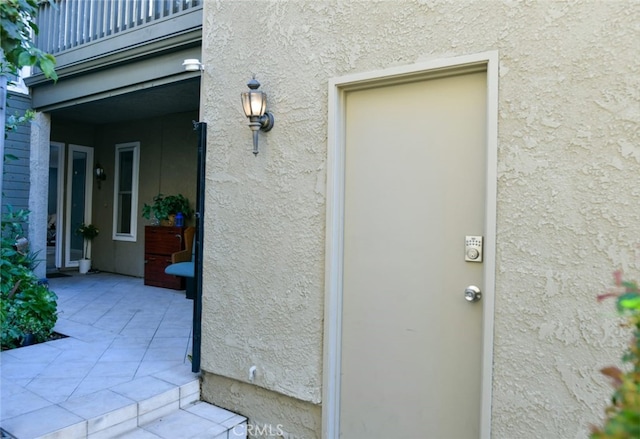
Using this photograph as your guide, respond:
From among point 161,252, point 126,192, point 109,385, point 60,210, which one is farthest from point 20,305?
point 60,210

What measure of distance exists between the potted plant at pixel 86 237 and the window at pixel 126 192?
2.38ft

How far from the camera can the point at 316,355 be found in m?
2.99

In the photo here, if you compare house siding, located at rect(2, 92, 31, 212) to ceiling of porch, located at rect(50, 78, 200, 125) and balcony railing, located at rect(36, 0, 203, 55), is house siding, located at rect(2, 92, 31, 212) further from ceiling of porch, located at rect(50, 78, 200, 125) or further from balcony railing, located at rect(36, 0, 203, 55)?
balcony railing, located at rect(36, 0, 203, 55)

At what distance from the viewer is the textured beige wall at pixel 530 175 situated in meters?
2.08

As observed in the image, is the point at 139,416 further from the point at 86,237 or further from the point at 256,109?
the point at 86,237

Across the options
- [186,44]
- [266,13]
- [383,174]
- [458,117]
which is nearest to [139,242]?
[186,44]

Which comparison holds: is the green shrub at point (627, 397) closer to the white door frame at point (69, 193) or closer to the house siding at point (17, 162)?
the house siding at point (17, 162)

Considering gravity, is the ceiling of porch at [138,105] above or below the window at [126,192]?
above

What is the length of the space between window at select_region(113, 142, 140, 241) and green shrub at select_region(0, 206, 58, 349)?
146 inches

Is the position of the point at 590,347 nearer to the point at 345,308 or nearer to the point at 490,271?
the point at 490,271

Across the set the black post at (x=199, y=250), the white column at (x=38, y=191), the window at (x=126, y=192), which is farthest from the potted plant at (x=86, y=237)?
the black post at (x=199, y=250)

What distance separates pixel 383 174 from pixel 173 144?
6.27 meters

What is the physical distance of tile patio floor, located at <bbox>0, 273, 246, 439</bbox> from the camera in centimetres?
288

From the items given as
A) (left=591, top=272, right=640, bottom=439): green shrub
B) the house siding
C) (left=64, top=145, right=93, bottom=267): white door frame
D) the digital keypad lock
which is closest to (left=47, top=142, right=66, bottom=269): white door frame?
(left=64, top=145, right=93, bottom=267): white door frame
